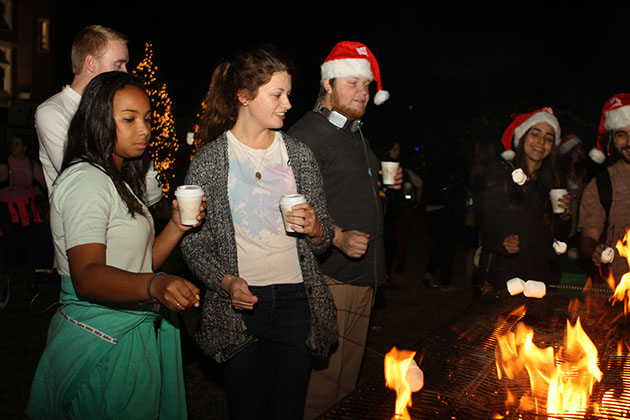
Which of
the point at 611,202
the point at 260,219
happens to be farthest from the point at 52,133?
the point at 611,202

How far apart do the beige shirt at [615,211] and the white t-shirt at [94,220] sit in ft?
10.3

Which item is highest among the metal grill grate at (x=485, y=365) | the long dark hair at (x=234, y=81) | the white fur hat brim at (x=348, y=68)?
the white fur hat brim at (x=348, y=68)

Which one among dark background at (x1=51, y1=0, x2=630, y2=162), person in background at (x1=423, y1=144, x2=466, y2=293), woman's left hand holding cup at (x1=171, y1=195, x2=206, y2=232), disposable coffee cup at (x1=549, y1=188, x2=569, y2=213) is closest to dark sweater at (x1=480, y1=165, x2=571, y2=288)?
disposable coffee cup at (x1=549, y1=188, x2=569, y2=213)

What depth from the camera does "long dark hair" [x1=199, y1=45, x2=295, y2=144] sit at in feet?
8.91

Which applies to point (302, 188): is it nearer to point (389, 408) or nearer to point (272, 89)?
point (272, 89)

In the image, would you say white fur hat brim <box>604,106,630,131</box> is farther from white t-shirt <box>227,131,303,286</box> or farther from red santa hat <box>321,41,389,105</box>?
white t-shirt <box>227,131,303,286</box>

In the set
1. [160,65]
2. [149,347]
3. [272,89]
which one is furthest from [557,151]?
[160,65]

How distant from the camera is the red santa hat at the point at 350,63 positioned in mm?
3568

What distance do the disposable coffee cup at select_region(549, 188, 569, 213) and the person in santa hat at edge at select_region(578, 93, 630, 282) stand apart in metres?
0.17

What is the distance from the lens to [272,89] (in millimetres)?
2732

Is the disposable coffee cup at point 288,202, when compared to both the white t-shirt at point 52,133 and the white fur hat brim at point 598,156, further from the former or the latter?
the white fur hat brim at point 598,156

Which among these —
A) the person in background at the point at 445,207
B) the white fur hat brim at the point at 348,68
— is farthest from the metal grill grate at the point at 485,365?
the person in background at the point at 445,207

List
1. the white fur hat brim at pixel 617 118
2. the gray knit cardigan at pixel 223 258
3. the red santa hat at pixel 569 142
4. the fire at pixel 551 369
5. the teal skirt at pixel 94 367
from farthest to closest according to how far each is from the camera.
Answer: the red santa hat at pixel 569 142, the white fur hat brim at pixel 617 118, the gray knit cardigan at pixel 223 258, the teal skirt at pixel 94 367, the fire at pixel 551 369

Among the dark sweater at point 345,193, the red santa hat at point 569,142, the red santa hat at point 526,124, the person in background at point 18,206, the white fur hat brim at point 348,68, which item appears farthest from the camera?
the person in background at point 18,206
